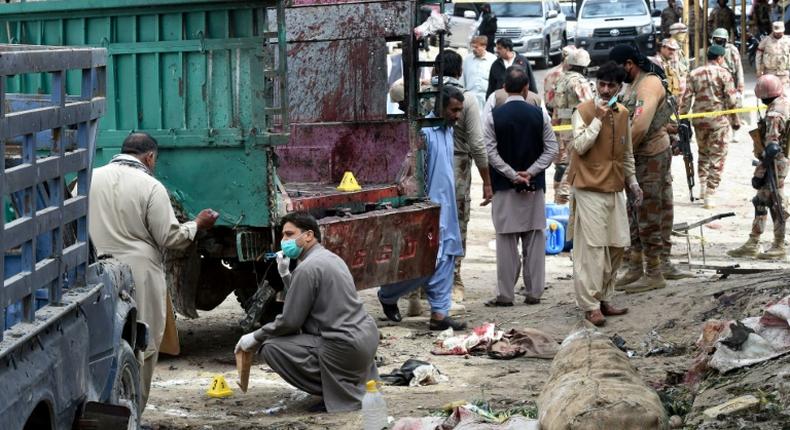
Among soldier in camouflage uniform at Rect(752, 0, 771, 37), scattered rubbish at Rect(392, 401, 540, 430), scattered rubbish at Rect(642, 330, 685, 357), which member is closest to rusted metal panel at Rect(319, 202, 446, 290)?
scattered rubbish at Rect(642, 330, 685, 357)

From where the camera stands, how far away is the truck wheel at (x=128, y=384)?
6160 millimetres

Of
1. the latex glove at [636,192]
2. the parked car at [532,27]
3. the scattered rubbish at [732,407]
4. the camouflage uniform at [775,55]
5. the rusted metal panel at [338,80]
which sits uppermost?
the parked car at [532,27]

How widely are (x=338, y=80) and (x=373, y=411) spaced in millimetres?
4300

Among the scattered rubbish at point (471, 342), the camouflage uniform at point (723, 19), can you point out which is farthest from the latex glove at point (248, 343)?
the camouflage uniform at point (723, 19)

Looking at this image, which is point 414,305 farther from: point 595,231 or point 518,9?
point 518,9

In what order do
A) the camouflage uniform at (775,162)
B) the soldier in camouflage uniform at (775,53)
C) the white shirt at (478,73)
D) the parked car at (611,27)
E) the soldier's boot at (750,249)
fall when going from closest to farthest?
the camouflage uniform at (775,162), the soldier's boot at (750,249), the white shirt at (478,73), the soldier in camouflage uniform at (775,53), the parked car at (611,27)

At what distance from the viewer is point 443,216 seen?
416 inches

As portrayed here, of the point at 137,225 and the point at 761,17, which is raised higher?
the point at 761,17

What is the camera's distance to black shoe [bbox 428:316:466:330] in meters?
10.3

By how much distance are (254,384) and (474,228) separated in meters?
6.66

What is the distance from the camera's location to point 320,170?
36.0 ft

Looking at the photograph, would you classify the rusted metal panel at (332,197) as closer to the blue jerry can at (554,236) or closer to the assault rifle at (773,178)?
the blue jerry can at (554,236)

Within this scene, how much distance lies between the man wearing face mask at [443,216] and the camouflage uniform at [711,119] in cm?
624

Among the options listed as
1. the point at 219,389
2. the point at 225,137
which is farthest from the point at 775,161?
the point at 219,389
